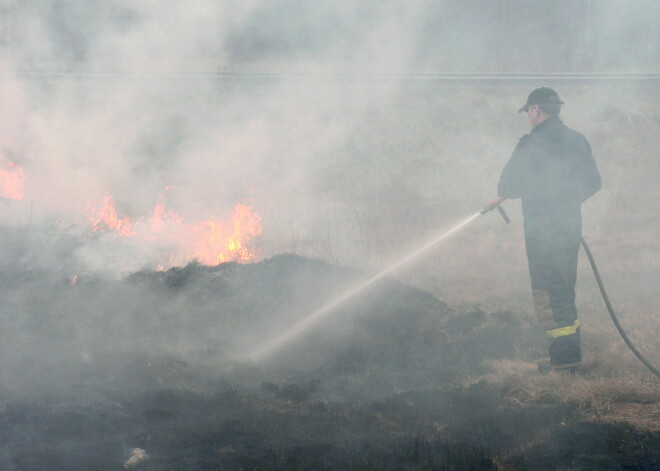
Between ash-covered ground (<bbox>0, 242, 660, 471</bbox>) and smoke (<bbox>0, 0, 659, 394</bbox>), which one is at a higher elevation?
smoke (<bbox>0, 0, 659, 394</bbox>)

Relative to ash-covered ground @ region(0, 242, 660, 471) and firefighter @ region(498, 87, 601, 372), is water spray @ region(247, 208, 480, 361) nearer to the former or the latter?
ash-covered ground @ region(0, 242, 660, 471)

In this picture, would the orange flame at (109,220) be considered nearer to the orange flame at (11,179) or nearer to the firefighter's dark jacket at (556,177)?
the orange flame at (11,179)

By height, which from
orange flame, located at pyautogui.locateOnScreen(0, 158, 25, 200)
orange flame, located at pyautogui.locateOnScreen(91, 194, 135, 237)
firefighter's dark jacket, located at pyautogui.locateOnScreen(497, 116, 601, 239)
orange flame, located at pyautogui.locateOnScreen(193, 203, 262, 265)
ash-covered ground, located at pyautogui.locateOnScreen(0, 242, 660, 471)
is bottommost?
ash-covered ground, located at pyautogui.locateOnScreen(0, 242, 660, 471)

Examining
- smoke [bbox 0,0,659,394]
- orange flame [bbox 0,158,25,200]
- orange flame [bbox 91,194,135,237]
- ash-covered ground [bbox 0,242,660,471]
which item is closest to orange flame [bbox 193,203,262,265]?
smoke [bbox 0,0,659,394]

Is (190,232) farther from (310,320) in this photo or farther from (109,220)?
(310,320)

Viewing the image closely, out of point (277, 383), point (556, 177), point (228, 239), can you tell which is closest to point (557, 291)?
point (556, 177)

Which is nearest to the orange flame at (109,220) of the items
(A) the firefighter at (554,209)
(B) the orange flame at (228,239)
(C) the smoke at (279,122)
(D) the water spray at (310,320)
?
(C) the smoke at (279,122)

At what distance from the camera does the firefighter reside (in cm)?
426

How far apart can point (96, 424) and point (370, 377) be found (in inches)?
85.2

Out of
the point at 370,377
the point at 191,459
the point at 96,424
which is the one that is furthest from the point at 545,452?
the point at 96,424

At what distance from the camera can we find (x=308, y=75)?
38.6 feet

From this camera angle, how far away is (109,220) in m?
8.48

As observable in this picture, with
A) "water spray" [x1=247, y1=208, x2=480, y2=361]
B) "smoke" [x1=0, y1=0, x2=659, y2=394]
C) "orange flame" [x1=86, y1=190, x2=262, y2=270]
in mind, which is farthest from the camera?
"smoke" [x1=0, y1=0, x2=659, y2=394]

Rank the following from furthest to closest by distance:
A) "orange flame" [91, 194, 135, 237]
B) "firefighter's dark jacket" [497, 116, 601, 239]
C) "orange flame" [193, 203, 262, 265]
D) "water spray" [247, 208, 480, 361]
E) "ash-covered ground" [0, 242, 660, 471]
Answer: "orange flame" [91, 194, 135, 237]
"orange flame" [193, 203, 262, 265]
"water spray" [247, 208, 480, 361]
"firefighter's dark jacket" [497, 116, 601, 239]
"ash-covered ground" [0, 242, 660, 471]
